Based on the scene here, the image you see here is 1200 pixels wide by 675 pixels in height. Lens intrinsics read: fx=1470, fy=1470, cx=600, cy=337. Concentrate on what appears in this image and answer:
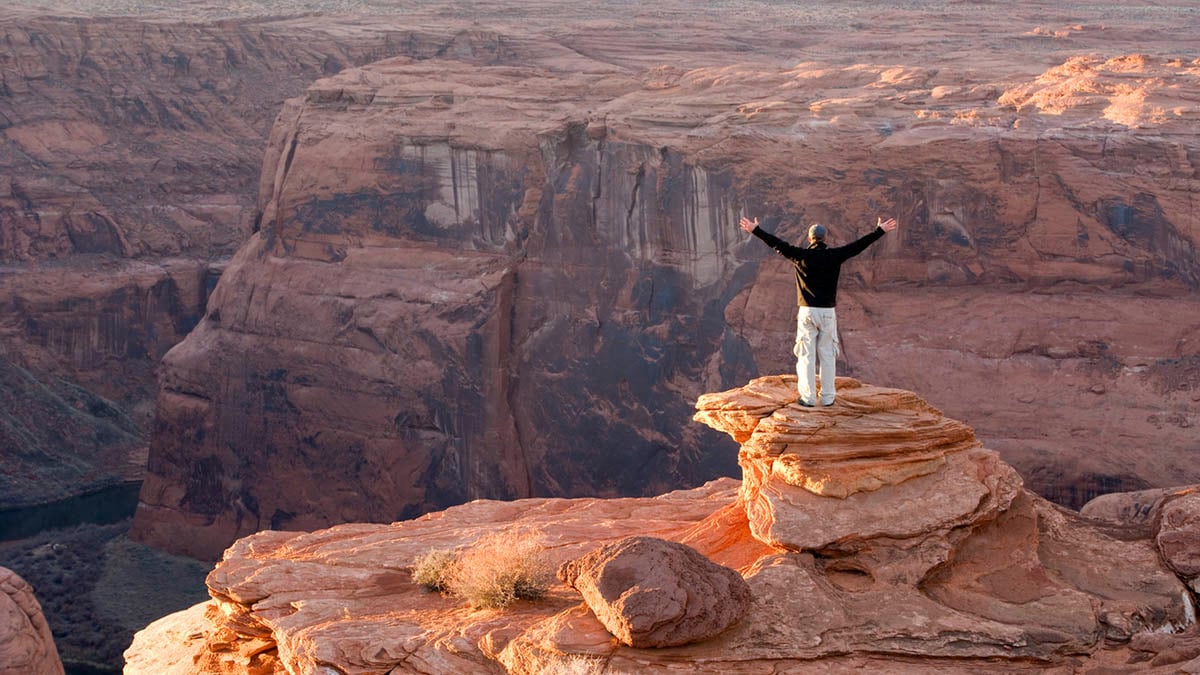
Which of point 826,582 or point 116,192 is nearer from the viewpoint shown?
point 826,582

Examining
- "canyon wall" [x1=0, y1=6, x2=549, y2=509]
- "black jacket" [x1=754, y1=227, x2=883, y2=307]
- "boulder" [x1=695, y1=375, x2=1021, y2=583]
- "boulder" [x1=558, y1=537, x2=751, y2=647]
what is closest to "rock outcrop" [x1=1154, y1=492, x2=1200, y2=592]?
"boulder" [x1=695, y1=375, x2=1021, y2=583]

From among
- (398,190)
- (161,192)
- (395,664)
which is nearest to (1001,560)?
(395,664)

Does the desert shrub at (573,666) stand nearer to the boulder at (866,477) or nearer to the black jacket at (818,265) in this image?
the boulder at (866,477)

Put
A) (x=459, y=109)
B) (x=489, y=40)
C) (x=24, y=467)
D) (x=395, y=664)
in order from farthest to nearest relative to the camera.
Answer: (x=489, y=40) < (x=24, y=467) < (x=459, y=109) < (x=395, y=664)

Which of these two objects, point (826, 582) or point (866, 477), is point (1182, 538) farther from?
point (826, 582)

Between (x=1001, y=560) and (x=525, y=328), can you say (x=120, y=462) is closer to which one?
(x=525, y=328)

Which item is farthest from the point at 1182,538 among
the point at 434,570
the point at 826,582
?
the point at 434,570

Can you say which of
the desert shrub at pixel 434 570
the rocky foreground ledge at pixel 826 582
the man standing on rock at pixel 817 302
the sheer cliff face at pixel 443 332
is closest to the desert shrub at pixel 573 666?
the rocky foreground ledge at pixel 826 582

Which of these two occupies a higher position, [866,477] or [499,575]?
[866,477]
